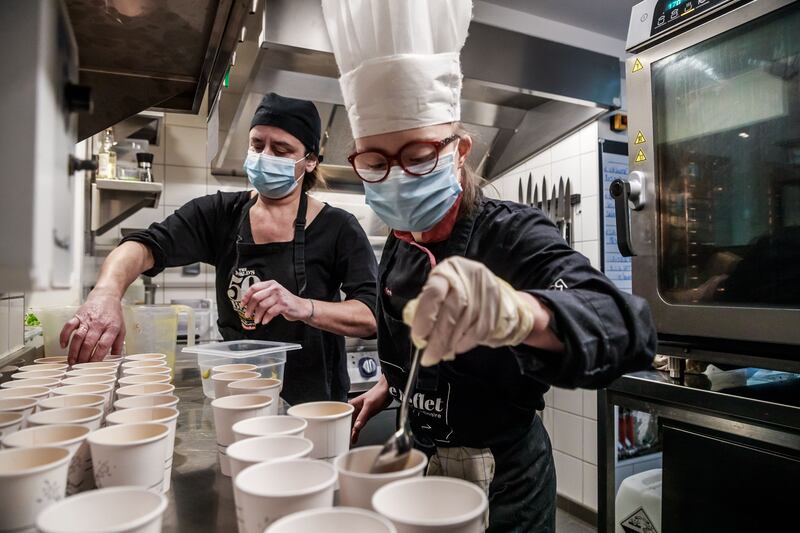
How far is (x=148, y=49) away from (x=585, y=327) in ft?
3.33

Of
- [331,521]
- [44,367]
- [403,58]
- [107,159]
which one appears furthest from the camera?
[107,159]

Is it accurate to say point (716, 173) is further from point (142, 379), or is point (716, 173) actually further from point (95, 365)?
point (95, 365)

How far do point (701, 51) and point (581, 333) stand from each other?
1.11 metres

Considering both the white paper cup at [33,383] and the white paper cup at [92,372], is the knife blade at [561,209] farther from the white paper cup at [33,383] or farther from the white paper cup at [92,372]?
the white paper cup at [33,383]

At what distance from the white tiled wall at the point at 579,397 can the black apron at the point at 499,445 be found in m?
1.63

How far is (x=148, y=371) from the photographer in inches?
45.3

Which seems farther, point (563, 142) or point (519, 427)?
point (563, 142)

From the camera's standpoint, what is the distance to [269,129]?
170 centimetres

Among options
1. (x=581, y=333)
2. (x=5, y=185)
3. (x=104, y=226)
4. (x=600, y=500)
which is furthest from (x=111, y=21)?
(x=104, y=226)

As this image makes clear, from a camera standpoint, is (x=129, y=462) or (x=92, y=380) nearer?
(x=129, y=462)

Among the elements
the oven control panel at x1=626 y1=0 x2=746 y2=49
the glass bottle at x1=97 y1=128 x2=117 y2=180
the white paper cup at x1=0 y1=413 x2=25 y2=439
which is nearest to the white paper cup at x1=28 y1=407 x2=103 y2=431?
the white paper cup at x1=0 y1=413 x2=25 y2=439

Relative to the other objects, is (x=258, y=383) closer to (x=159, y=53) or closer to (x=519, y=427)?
(x=519, y=427)

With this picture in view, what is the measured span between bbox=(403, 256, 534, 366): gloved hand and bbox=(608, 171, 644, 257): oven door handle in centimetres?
98

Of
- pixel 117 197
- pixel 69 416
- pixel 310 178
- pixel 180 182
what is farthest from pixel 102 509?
pixel 180 182
